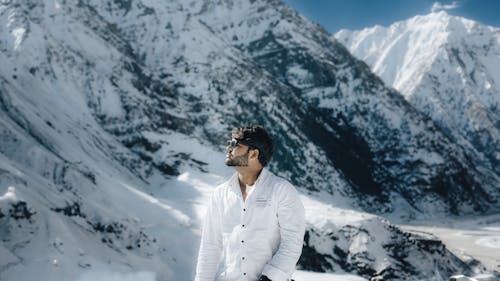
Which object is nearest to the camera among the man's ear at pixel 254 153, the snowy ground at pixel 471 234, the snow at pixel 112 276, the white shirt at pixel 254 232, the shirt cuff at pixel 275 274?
the shirt cuff at pixel 275 274

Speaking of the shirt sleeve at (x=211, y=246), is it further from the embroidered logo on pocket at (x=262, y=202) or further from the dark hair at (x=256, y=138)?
the dark hair at (x=256, y=138)

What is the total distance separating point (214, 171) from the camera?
53688 mm

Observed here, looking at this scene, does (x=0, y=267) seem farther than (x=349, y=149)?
No

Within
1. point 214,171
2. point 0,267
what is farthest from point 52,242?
point 214,171

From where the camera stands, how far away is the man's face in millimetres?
4727

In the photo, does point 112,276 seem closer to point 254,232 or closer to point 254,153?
point 254,232

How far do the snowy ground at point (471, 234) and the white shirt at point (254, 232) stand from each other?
3925cm

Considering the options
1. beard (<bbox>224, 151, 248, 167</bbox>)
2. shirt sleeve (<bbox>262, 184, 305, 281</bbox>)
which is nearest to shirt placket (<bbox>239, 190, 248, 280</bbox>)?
shirt sleeve (<bbox>262, 184, 305, 281</bbox>)

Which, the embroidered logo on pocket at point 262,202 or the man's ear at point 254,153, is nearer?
the embroidered logo on pocket at point 262,202

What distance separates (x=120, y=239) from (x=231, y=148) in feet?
61.5


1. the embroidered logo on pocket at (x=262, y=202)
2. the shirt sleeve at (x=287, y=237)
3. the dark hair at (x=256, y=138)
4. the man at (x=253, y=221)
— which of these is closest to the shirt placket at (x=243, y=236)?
the man at (x=253, y=221)

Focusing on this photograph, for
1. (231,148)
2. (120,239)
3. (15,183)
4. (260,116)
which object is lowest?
(120,239)

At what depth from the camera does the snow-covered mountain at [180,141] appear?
20625mm

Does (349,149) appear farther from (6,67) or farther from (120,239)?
(120,239)
